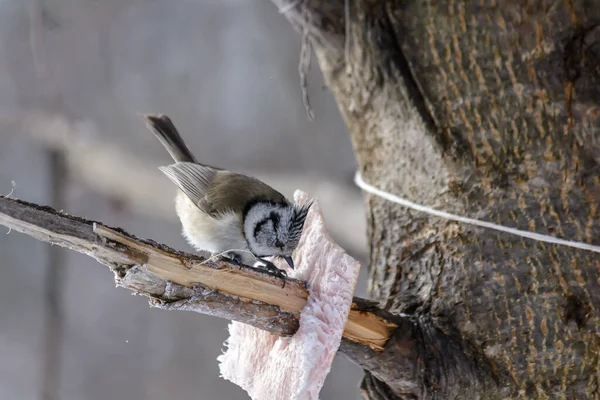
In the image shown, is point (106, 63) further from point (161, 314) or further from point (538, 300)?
point (538, 300)

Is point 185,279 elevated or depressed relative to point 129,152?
depressed

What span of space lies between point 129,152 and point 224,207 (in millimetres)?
859

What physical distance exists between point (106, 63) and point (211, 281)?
1635 mm

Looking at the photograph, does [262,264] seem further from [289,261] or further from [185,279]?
[185,279]

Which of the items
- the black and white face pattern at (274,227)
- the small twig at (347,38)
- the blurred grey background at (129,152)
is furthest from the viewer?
the blurred grey background at (129,152)

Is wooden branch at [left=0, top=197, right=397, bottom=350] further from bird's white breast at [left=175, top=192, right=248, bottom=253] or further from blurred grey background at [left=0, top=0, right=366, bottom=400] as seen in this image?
blurred grey background at [left=0, top=0, right=366, bottom=400]

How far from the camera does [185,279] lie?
0.69 meters

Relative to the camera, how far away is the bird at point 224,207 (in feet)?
3.76

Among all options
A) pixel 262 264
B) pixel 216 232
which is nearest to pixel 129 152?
pixel 216 232

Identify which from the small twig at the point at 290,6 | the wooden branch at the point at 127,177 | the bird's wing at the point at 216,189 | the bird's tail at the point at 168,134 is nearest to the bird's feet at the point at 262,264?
the bird's wing at the point at 216,189

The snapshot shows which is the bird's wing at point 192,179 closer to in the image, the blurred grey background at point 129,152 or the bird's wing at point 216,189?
the bird's wing at point 216,189

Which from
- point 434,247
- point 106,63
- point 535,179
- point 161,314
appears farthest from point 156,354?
point 535,179

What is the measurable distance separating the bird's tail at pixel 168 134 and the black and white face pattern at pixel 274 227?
0.22m

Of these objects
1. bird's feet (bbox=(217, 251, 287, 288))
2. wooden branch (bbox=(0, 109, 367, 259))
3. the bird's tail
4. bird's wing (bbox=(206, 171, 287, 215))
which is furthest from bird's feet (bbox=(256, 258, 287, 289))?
wooden branch (bbox=(0, 109, 367, 259))
